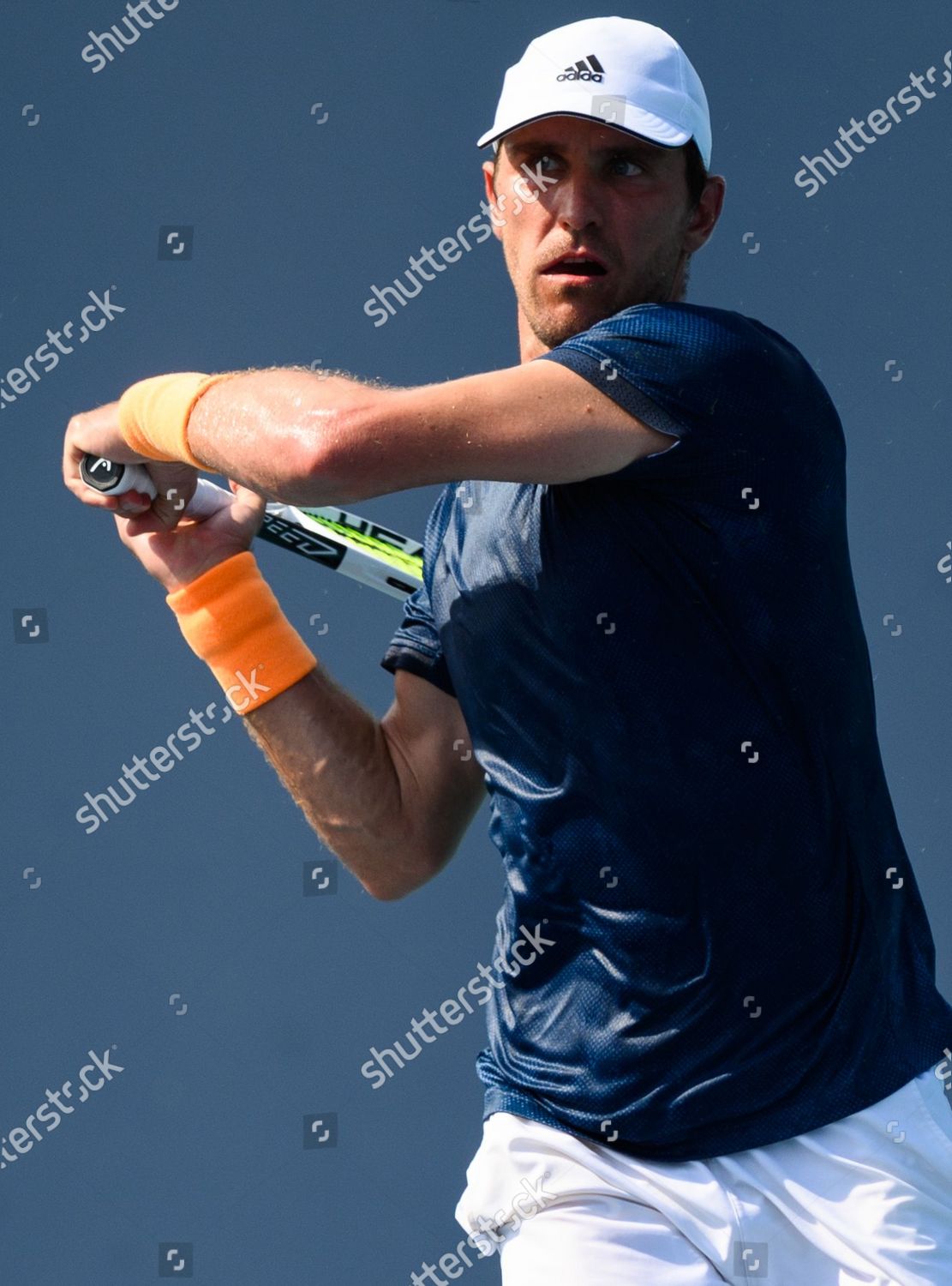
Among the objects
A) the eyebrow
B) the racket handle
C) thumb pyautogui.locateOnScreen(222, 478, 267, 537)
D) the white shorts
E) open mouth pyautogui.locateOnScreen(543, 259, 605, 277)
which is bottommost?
the white shorts

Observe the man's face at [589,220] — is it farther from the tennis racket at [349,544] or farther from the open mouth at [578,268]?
the tennis racket at [349,544]

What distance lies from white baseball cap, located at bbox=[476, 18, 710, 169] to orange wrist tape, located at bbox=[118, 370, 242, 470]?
0.45 m

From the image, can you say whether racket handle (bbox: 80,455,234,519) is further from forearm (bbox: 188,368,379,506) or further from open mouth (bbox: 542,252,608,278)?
open mouth (bbox: 542,252,608,278)

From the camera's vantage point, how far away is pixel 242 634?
2266 millimetres

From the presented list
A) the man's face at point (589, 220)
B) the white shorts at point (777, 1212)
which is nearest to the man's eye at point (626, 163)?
the man's face at point (589, 220)

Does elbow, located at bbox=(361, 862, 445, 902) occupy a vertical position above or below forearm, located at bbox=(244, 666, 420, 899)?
below

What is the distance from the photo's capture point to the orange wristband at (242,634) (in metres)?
2.26

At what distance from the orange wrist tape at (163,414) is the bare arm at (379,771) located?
17.9 inches

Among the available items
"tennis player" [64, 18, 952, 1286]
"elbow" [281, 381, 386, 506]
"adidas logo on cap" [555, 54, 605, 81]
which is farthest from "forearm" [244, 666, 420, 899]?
"adidas logo on cap" [555, 54, 605, 81]

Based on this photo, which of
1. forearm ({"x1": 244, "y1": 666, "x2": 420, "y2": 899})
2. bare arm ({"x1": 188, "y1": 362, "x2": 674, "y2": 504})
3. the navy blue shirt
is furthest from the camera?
forearm ({"x1": 244, "y1": 666, "x2": 420, "y2": 899})

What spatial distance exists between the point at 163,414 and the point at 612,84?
588 millimetres

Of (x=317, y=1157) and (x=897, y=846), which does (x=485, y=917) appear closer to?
(x=317, y=1157)

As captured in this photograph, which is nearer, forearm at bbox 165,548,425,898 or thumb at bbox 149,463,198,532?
thumb at bbox 149,463,198,532

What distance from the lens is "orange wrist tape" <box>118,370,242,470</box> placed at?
1.81m
